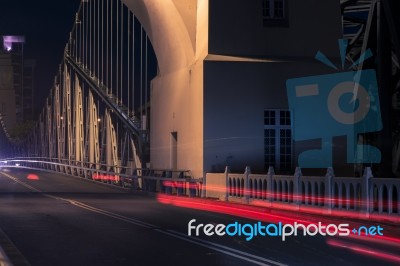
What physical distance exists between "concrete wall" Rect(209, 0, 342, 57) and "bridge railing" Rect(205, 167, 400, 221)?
560cm

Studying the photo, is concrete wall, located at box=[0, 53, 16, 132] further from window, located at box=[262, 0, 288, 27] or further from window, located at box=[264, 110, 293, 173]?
window, located at box=[264, 110, 293, 173]

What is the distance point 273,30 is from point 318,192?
11161 mm

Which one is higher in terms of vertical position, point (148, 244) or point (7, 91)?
point (7, 91)

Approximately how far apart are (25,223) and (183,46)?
1584 centimetres

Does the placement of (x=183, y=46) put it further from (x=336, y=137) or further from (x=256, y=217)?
(x=256, y=217)

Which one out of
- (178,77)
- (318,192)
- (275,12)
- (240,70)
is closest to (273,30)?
(275,12)

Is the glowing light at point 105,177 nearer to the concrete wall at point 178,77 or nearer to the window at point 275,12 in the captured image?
the concrete wall at point 178,77

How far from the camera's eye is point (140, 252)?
40.1 ft

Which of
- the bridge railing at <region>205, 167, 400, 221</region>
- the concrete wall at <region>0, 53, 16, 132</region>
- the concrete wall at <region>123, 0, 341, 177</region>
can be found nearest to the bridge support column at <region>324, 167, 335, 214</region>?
the bridge railing at <region>205, 167, 400, 221</region>

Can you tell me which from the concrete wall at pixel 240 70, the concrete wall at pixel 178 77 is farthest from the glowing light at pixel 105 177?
the concrete wall at pixel 240 70

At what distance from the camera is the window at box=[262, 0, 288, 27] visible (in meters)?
29.6

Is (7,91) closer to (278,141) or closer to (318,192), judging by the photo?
(278,141)

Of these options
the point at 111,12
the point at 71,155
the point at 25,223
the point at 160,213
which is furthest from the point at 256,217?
the point at 71,155

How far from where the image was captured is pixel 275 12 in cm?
2989
